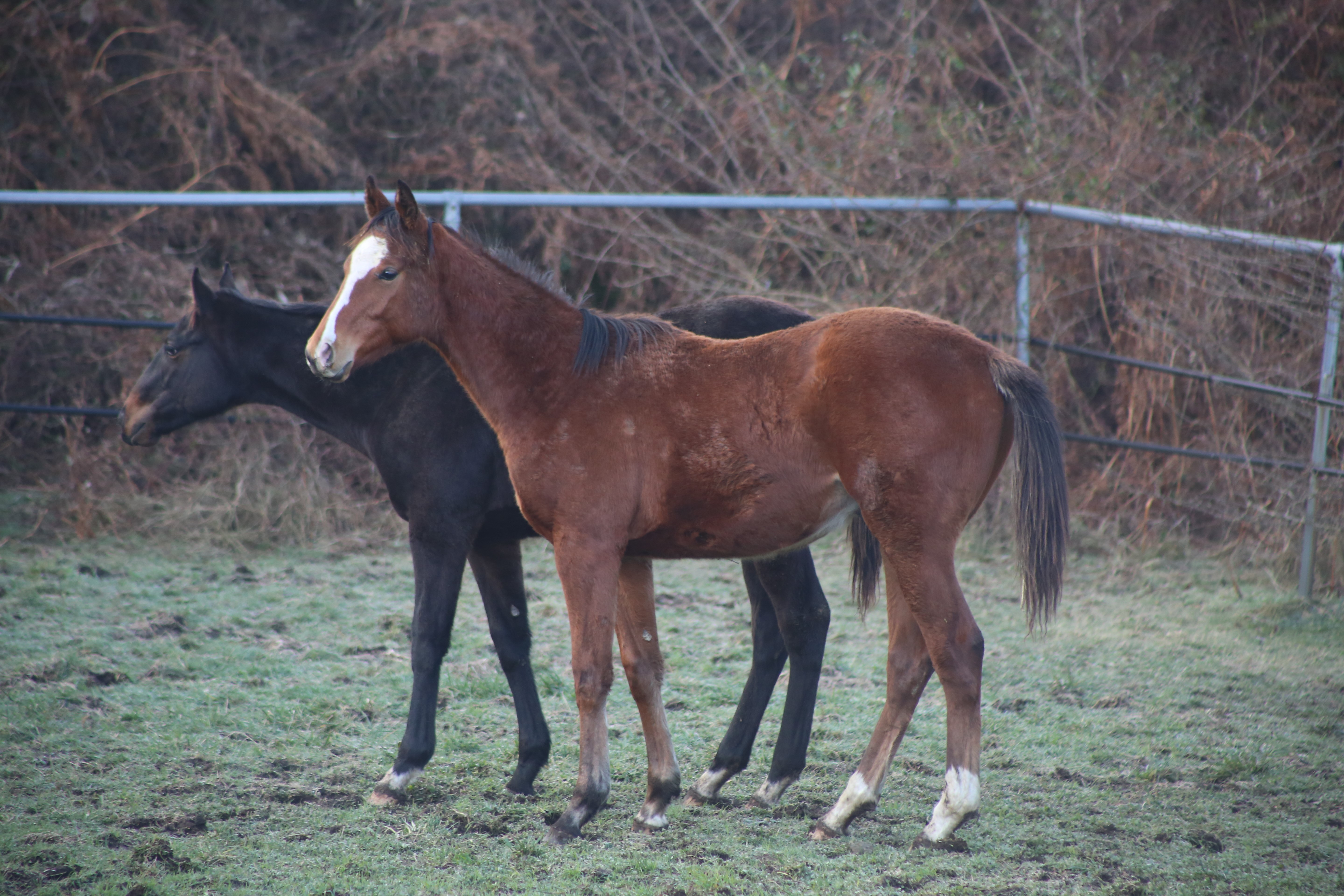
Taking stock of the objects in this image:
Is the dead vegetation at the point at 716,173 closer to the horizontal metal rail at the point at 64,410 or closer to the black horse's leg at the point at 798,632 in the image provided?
the horizontal metal rail at the point at 64,410

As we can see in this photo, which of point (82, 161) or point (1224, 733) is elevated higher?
point (82, 161)

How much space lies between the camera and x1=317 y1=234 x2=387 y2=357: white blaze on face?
2.99 meters

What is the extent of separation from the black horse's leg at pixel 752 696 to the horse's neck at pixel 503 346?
0.85 meters

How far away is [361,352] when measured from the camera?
306 cm

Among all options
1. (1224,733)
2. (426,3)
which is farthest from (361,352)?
(426,3)

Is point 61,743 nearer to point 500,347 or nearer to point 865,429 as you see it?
point 500,347

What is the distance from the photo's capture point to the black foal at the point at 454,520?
3439 mm

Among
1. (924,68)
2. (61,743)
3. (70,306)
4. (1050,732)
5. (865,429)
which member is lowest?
(61,743)

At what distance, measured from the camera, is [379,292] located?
3037 millimetres

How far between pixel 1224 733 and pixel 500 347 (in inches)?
112

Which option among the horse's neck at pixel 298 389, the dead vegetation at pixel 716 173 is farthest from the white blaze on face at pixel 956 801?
the dead vegetation at pixel 716 173

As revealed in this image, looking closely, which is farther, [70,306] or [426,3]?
[426,3]

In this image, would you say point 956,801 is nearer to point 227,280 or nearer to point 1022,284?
point 227,280

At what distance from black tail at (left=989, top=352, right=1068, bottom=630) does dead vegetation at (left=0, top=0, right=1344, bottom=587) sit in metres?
2.75
